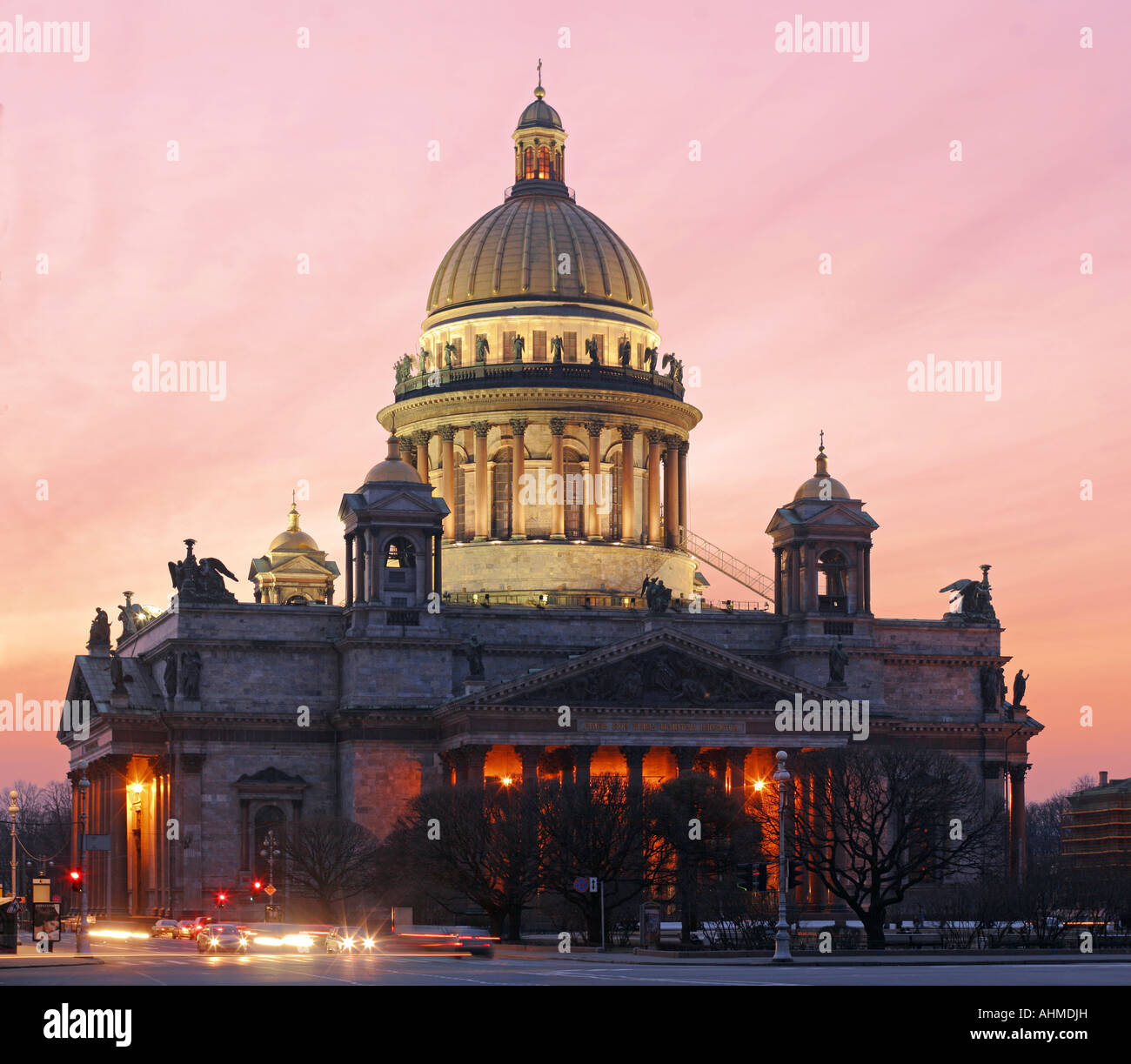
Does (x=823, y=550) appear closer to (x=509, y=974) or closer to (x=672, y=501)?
(x=672, y=501)

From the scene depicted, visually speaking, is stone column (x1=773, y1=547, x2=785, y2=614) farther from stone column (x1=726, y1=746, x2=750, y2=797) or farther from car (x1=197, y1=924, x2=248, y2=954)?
car (x1=197, y1=924, x2=248, y2=954)

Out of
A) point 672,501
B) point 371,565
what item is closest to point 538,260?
point 672,501

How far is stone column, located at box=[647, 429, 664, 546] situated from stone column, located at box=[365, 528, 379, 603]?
24499mm

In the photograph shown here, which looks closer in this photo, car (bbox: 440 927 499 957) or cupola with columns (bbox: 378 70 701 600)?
car (bbox: 440 927 499 957)

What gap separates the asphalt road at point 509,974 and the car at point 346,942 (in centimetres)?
254

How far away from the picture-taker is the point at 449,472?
458ft

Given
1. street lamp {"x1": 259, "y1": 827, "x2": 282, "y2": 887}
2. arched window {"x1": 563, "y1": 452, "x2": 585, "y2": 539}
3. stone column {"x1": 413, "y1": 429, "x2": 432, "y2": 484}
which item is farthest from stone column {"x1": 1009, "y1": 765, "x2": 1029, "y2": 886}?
street lamp {"x1": 259, "y1": 827, "x2": 282, "y2": 887}

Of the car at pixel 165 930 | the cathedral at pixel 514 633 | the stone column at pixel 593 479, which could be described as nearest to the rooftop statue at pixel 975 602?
the cathedral at pixel 514 633

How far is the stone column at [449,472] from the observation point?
457 feet

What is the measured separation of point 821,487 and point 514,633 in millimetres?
19160

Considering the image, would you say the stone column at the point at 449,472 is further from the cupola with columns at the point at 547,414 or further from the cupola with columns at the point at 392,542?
the cupola with columns at the point at 392,542

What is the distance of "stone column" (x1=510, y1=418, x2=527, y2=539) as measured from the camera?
137500mm
